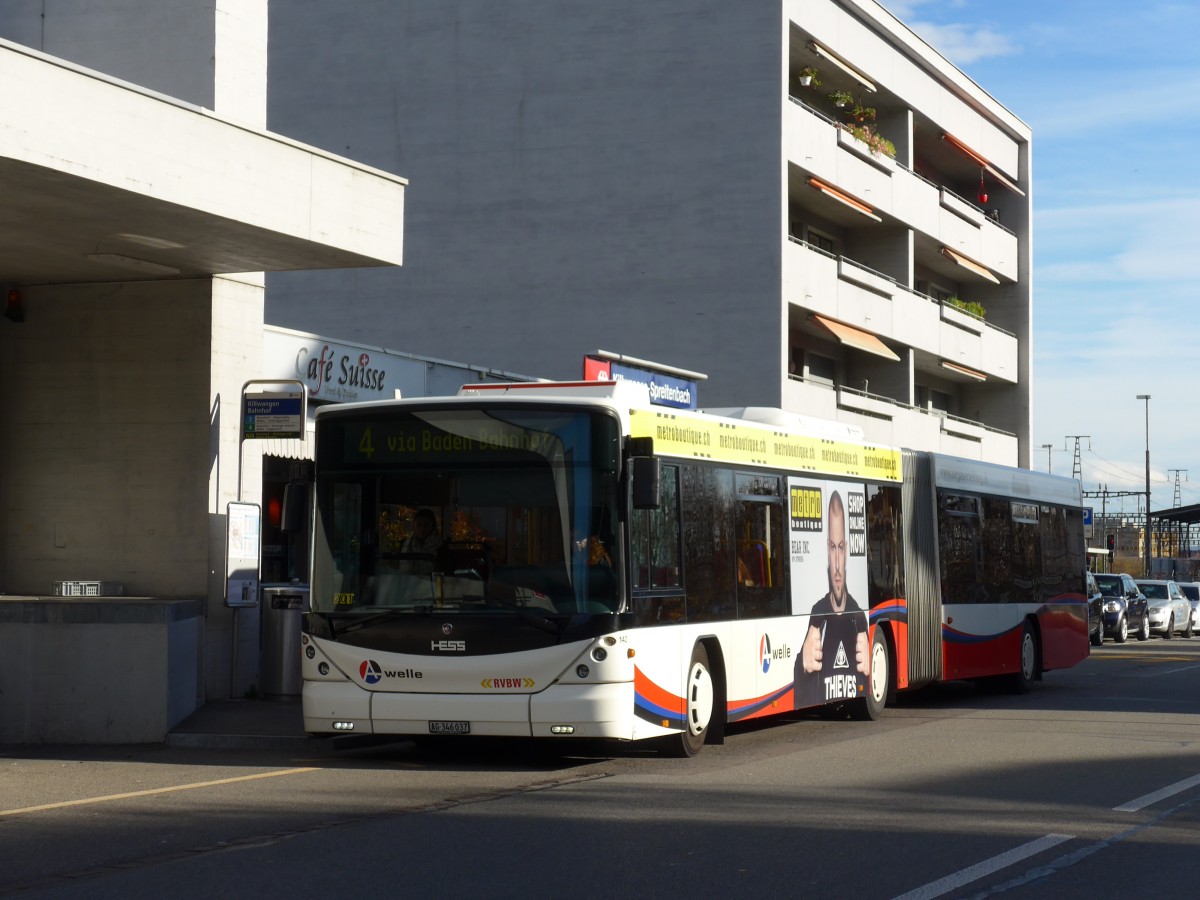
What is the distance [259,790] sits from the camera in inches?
452

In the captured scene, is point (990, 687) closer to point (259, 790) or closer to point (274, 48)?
point (259, 790)

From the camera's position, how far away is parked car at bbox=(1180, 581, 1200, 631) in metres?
46.7

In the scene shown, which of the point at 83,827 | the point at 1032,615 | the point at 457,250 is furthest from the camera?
the point at 457,250

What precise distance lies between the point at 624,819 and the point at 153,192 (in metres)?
6.93

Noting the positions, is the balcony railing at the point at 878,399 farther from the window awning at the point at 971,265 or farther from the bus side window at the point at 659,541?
the bus side window at the point at 659,541

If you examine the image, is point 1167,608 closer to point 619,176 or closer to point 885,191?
point 885,191

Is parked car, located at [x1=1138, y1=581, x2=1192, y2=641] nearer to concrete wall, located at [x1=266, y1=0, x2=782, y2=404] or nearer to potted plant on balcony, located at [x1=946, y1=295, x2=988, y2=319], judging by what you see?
potted plant on balcony, located at [x1=946, y1=295, x2=988, y2=319]

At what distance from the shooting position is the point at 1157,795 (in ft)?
37.0

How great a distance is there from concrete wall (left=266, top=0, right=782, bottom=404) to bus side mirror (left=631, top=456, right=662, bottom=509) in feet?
69.8

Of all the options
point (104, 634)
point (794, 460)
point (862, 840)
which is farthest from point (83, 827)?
point (794, 460)

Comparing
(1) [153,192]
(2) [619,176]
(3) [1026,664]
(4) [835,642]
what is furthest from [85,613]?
(2) [619,176]

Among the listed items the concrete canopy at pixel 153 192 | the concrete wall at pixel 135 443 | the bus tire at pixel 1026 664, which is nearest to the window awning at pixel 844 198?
the bus tire at pixel 1026 664

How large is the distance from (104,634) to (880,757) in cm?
703

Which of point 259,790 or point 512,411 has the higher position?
point 512,411
